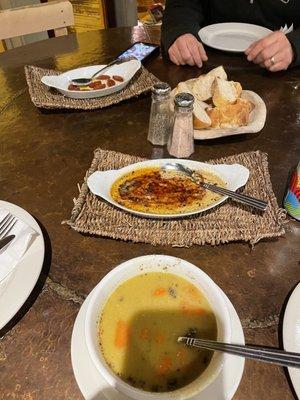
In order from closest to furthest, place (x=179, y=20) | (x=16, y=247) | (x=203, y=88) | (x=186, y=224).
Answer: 1. (x=16, y=247)
2. (x=186, y=224)
3. (x=203, y=88)
4. (x=179, y=20)

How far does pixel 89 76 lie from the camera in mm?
1574

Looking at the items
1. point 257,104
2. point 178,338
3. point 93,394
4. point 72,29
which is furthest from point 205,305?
point 72,29

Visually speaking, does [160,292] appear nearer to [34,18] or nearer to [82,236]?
[82,236]

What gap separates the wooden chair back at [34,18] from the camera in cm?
187

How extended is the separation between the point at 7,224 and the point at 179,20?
5.01ft

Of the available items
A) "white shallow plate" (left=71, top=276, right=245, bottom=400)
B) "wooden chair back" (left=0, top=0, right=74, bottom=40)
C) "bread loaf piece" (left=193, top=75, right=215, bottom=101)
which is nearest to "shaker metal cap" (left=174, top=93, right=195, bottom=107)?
"bread loaf piece" (left=193, top=75, right=215, bottom=101)

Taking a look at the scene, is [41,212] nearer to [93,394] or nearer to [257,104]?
[93,394]

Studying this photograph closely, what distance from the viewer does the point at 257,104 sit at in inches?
51.8

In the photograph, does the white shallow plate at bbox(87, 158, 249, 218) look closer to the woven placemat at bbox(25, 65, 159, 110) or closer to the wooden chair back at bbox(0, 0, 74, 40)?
the woven placemat at bbox(25, 65, 159, 110)

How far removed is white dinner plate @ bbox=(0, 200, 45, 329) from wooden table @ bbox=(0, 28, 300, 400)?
6 cm

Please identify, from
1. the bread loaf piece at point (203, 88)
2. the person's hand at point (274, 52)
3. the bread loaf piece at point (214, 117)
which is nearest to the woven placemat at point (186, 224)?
the bread loaf piece at point (214, 117)

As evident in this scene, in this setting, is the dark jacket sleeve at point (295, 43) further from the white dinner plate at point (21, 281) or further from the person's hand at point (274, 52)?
the white dinner plate at point (21, 281)

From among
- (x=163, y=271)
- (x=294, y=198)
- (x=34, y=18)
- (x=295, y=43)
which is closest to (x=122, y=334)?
(x=163, y=271)

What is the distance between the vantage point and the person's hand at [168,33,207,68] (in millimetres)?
1635
